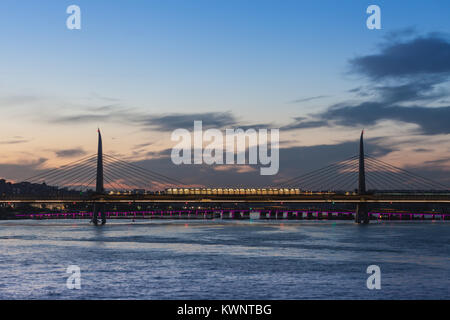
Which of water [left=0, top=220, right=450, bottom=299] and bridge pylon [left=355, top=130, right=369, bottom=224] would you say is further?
bridge pylon [left=355, top=130, right=369, bottom=224]

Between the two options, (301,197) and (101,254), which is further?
(301,197)

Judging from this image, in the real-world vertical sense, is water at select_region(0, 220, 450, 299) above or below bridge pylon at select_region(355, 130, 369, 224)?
below

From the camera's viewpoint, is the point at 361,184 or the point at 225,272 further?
the point at 361,184

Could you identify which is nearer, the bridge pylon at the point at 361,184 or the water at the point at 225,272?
the water at the point at 225,272

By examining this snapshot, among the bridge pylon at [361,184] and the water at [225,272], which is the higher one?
the bridge pylon at [361,184]

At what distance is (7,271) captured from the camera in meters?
45.0

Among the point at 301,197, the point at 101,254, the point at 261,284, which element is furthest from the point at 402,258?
the point at 301,197

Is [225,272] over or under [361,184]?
under
